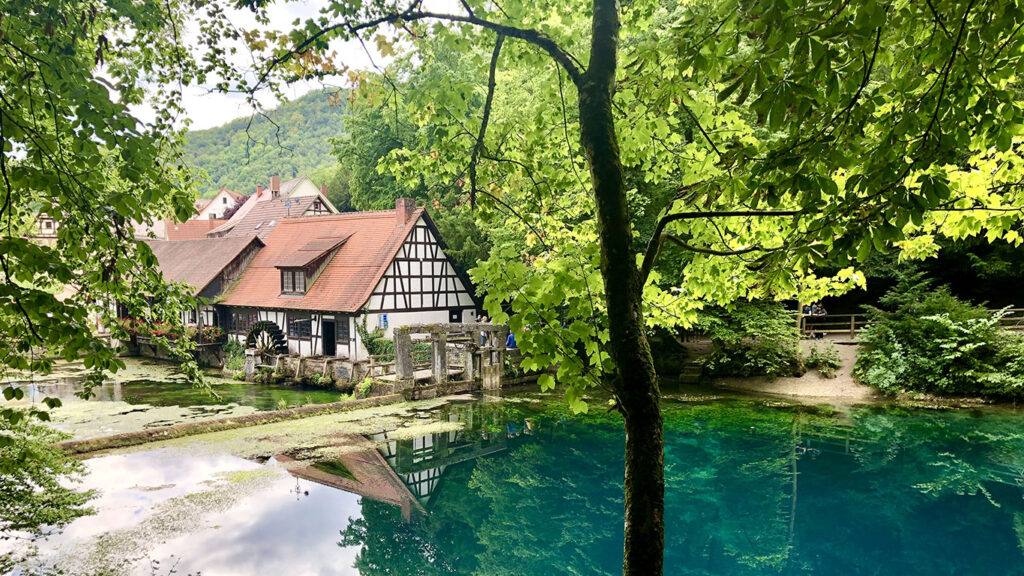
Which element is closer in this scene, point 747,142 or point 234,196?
point 747,142

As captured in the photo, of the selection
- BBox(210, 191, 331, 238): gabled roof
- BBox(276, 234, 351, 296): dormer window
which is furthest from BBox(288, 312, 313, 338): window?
BBox(210, 191, 331, 238): gabled roof

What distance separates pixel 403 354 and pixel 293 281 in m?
8.94

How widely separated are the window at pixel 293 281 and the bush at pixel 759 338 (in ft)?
49.6

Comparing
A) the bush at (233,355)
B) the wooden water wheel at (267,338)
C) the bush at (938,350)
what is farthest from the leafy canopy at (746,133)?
the bush at (233,355)

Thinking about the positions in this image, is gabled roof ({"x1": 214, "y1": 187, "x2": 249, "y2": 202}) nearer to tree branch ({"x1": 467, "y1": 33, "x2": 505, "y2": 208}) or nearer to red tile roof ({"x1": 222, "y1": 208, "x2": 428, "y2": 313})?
red tile roof ({"x1": 222, "y1": 208, "x2": 428, "y2": 313})

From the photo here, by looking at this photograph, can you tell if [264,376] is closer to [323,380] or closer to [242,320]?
[323,380]

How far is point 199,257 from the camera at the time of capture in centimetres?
3023

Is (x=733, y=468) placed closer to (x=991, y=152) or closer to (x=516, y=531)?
(x=516, y=531)

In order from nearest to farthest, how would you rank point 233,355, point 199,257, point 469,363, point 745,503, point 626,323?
1. point 626,323
2. point 745,503
3. point 469,363
4. point 233,355
5. point 199,257

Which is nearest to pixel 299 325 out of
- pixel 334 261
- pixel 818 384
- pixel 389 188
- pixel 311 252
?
pixel 334 261

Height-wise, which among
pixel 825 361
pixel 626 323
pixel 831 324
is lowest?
pixel 825 361

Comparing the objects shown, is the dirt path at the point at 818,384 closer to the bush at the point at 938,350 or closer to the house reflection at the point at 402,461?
the bush at the point at 938,350

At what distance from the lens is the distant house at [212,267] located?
89.7 ft

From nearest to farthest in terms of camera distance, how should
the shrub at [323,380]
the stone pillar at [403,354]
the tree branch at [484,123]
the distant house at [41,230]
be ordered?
1. the tree branch at [484,123]
2. the distant house at [41,230]
3. the stone pillar at [403,354]
4. the shrub at [323,380]
